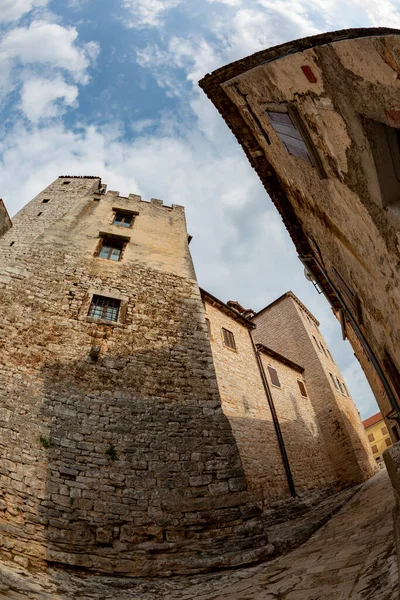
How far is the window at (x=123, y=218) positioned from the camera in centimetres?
1157

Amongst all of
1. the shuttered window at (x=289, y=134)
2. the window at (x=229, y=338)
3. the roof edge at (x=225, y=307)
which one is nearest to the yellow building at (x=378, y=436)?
the roof edge at (x=225, y=307)

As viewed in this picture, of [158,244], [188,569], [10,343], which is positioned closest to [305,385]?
[158,244]

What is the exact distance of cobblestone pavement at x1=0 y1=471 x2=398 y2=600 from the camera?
3.02 m

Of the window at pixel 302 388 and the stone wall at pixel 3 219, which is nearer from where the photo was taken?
the stone wall at pixel 3 219

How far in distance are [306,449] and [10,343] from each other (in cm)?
1200

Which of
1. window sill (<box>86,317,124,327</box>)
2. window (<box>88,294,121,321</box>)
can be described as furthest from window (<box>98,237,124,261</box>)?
window sill (<box>86,317,124,327</box>)

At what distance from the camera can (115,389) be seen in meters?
6.62

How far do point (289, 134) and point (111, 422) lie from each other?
Answer: 238 inches

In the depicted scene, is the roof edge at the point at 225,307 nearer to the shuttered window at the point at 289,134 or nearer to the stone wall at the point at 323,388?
the stone wall at the point at 323,388

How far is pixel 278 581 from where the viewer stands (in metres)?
3.92

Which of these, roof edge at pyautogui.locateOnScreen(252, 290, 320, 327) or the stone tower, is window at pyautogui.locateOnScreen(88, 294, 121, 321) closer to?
the stone tower

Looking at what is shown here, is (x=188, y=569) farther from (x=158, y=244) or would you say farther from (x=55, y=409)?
(x=158, y=244)

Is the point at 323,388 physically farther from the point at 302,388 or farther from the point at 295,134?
the point at 295,134

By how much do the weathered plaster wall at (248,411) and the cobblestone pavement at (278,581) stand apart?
4692mm
